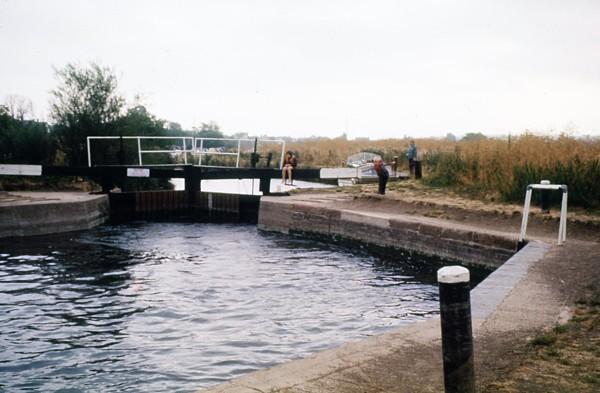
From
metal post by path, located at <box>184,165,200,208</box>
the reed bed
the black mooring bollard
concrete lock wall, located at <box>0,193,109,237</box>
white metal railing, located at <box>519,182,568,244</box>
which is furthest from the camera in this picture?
metal post by path, located at <box>184,165,200,208</box>

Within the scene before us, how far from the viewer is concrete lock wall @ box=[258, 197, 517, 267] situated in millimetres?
11086

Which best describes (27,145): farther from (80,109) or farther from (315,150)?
(315,150)

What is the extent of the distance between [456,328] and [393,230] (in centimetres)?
986

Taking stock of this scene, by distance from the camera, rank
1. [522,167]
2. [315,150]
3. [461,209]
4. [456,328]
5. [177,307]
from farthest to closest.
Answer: [315,150] < [522,167] < [461,209] < [177,307] < [456,328]

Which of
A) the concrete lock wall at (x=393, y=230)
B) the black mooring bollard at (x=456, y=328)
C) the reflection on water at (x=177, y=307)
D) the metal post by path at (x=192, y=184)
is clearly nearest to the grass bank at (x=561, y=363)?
the black mooring bollard at (x=456, y=328)

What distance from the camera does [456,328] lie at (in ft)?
11.5

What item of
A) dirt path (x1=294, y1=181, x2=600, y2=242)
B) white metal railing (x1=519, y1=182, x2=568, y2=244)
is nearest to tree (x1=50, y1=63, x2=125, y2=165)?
dirt path (x1=294, y1=181, x2=600, y2=242)

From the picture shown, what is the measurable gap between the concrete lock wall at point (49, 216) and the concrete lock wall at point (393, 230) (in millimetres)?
4811

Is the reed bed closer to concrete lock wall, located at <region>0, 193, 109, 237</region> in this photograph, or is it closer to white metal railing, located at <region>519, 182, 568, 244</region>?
white metal railing, located at <region>519, 182, 568, 244</region>

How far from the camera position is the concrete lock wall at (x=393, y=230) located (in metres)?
11.1

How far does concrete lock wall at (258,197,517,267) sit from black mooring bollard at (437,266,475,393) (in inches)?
290

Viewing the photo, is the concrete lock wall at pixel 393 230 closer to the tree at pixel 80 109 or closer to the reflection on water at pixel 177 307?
the reflection on water at pixel 177 307

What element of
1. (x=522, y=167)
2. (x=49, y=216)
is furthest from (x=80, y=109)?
(x=522, y=167)

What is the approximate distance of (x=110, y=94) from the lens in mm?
23078
